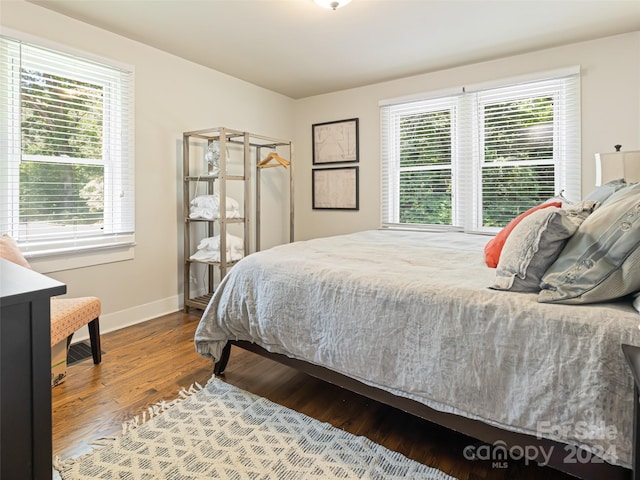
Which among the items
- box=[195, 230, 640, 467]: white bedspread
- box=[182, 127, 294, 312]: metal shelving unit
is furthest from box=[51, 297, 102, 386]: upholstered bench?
box=[182, 127, 294, 312]: metal shelving unit

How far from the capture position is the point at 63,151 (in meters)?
2.71

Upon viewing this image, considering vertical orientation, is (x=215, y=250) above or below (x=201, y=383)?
above

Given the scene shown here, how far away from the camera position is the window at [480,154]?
3.29 m

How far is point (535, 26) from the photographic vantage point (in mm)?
2838

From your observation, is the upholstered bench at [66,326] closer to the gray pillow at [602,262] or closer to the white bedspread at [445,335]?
the white bedspread at [445,335]

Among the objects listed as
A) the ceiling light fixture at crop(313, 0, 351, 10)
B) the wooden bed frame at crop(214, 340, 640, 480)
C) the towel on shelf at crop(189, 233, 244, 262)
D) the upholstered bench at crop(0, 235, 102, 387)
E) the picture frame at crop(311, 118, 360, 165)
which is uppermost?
the ceiling light fixture at crop(313, 0, 351, 10)

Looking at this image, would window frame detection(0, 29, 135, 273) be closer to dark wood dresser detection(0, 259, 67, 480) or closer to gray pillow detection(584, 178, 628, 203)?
dark wood dresser detection(0, 259, 67, 480)

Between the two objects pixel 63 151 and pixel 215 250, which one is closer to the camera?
pixel 63 151

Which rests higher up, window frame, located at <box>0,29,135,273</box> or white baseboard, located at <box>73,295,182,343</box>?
window frame, located at <box>0,29,135,273</box>

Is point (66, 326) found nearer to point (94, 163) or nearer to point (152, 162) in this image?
point (94, 163)

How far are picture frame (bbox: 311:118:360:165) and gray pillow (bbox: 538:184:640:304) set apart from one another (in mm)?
3328

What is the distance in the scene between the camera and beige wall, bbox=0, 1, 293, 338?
9.48ft

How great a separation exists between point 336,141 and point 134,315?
2968 mm

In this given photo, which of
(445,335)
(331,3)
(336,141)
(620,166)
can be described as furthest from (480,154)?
(445,335)
